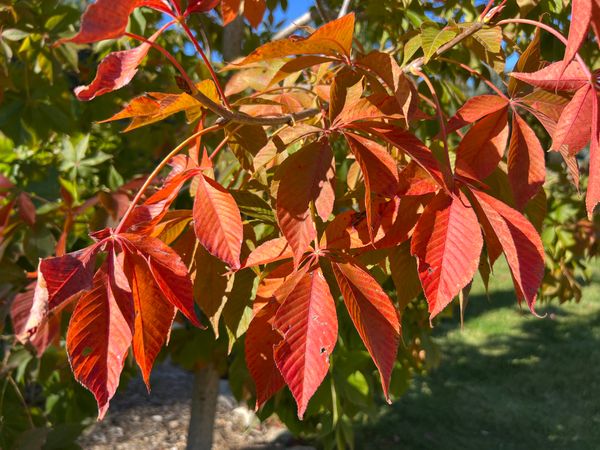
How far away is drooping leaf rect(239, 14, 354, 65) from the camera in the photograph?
564 mm

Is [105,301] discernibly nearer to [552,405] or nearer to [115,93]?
[115,93]

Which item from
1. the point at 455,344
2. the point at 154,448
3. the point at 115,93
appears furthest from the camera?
the point at 455,344

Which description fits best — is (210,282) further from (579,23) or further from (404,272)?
(579,23)

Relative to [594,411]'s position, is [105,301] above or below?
above

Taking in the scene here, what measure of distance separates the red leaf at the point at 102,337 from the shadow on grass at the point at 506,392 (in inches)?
110

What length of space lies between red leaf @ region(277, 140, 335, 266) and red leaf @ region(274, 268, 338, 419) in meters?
0.04

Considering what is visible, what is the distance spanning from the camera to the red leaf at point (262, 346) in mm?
612

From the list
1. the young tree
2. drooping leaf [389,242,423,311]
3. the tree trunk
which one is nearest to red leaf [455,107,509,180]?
the young tree

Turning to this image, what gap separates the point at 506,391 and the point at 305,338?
3693 mm

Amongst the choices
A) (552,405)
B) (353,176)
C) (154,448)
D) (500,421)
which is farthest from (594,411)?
(353,176)

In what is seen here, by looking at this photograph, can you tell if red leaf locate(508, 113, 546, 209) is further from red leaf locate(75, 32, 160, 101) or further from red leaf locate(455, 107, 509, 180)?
red leaf locate(75, 32, 160, 101)

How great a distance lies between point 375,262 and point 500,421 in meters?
3.11

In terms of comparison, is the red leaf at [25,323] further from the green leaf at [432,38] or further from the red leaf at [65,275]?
the green leaf at [432,38]

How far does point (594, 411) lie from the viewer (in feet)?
11.8
